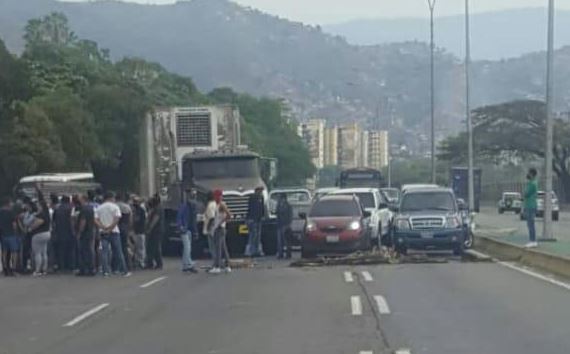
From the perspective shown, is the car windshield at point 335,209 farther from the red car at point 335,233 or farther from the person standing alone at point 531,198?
the person standing alone at point 531,198

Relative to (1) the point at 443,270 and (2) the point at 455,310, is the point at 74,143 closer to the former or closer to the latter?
(1) the point at 443,270

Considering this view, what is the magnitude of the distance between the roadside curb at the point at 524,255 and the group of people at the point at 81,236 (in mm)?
8260

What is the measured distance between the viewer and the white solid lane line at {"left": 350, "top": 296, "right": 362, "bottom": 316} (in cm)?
1858

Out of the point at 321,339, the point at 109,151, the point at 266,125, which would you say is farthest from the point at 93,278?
the point at 266,125

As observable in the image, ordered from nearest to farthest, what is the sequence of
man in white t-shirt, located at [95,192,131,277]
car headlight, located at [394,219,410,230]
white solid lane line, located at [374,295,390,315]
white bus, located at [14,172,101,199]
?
white solid lane line, located at [374,295,390,315]
man in white t-shirt, located at [95,192,131,277]
car headlight, located at [394,219,410,230]
white bus, located at [14,172,101,199]

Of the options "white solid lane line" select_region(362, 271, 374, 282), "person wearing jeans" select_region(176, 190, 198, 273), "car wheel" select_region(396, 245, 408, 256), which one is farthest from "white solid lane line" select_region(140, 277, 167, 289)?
"car wheel" select_region(396, 245, 408, 256)

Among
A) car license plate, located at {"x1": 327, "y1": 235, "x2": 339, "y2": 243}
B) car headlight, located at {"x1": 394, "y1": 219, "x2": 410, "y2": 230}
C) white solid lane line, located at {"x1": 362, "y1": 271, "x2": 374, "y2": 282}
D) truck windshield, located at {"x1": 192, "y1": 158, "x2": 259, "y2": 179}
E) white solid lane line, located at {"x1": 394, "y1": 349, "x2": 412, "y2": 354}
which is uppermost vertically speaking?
truck windshield, located at {"x1": 192, "y1": 158, "x2": 259, "y2": 179}

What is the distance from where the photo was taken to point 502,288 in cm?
2253

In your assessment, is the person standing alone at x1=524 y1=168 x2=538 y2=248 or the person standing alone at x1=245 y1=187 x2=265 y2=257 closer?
the person standing alone at x1=524 y1=168 x2=538 y2=248

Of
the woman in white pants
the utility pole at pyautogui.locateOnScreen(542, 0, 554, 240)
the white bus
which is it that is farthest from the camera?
the white bus

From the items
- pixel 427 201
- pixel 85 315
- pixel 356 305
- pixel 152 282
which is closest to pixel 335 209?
pixel 427 201

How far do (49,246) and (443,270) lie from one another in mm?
8976

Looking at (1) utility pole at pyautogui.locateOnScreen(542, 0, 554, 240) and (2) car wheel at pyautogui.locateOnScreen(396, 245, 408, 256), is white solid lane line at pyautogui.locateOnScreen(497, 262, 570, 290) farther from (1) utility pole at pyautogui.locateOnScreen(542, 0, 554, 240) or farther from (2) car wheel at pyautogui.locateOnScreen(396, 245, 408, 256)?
(2) car wheel at pyautogui.locateOnScreen(396, 245, 408, 256)

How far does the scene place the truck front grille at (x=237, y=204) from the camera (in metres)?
37.5
